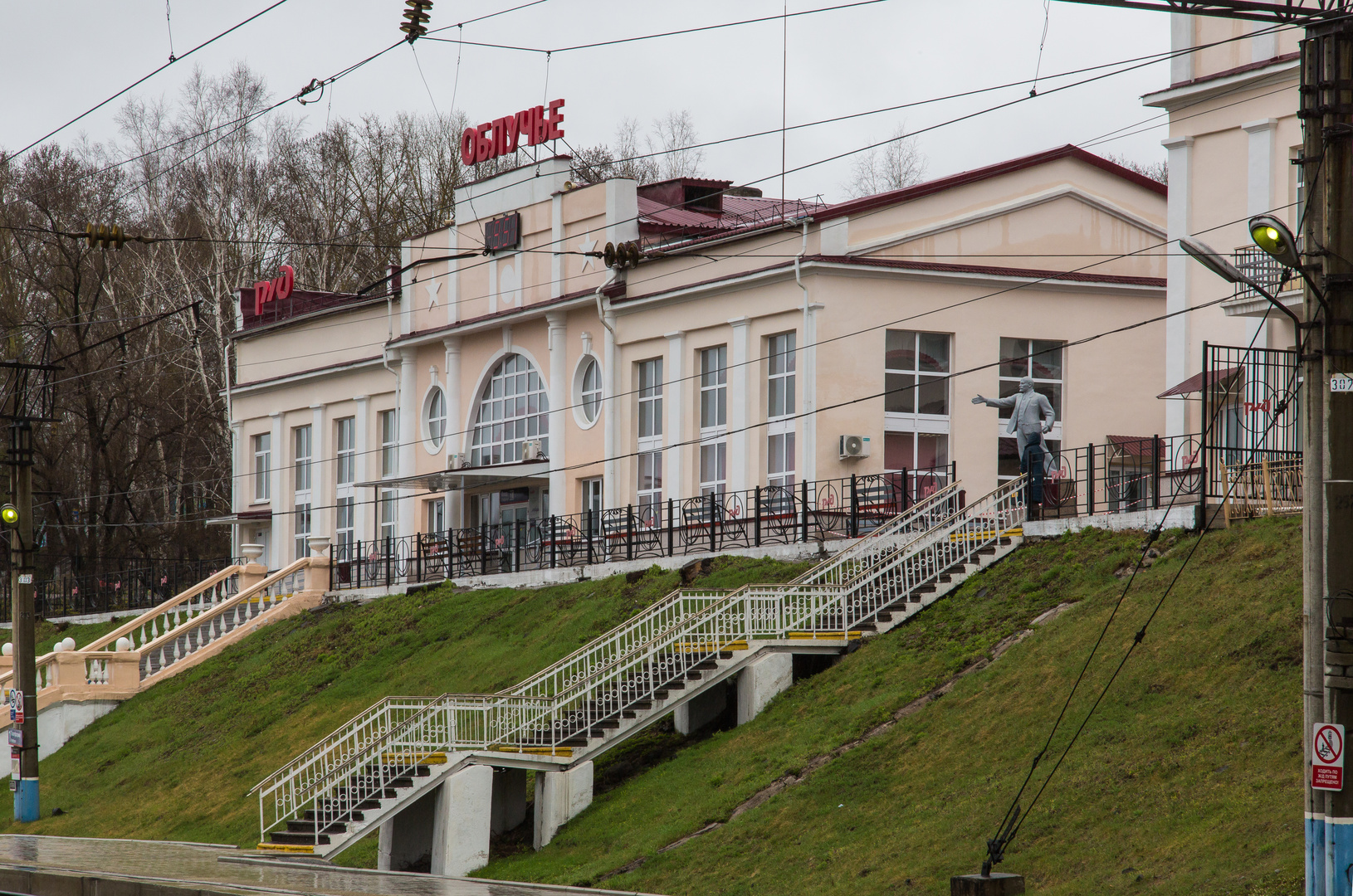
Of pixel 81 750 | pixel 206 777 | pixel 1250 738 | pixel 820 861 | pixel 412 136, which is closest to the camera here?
pixel 1250 738

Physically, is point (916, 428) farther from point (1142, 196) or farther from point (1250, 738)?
point (1250, 738)

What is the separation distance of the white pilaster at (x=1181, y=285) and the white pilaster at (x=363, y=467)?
74.2 ft

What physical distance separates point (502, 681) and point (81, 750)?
34.9ft

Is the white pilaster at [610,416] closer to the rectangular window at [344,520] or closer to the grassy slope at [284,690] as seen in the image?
the grassy slope at [284,690]

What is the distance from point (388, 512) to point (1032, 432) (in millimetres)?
22731

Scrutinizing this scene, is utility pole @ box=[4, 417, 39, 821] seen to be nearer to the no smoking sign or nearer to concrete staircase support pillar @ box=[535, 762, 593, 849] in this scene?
concrete staircase support pillar @ box=[535, 762, 593, 849]

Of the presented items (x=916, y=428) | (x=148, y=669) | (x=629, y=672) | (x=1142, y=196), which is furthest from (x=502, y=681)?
(x=1142, y=196)

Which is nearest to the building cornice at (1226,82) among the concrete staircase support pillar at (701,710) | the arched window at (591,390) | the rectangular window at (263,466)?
the concrete staircase support pillar at (701,710)

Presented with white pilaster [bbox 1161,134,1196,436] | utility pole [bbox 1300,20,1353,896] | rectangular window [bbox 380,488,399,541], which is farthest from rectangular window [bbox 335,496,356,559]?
utility pole [bbox 1300,20,1353,896]

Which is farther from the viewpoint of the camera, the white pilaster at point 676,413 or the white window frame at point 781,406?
the white pilaster at point 676,413

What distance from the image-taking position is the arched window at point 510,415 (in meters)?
37.3

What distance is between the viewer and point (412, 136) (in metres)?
54.4

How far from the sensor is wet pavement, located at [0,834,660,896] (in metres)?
16.5

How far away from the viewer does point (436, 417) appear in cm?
4116
